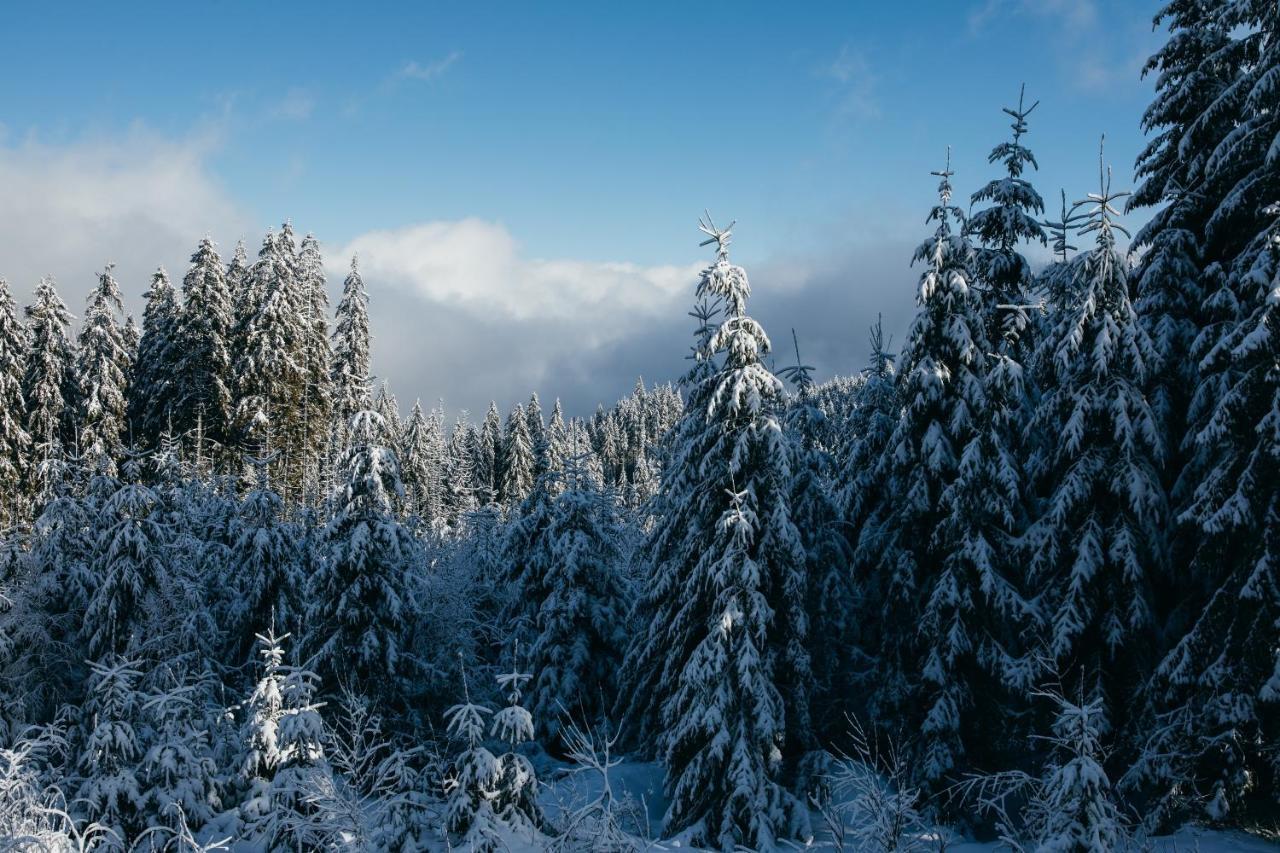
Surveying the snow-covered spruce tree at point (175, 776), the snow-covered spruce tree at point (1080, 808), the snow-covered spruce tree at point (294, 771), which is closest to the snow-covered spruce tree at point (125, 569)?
the snow-covered spruce tree at point (175, 776)

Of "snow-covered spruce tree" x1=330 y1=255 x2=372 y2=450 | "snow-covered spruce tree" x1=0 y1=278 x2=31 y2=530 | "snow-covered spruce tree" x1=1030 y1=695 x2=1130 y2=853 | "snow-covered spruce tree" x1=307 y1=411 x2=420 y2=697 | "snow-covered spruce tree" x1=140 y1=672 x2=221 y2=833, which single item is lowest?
"snow-covered spruce tree" x1=140 y1=672 x2=221 y2=833

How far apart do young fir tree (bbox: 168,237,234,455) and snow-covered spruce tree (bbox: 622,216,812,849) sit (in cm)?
3150

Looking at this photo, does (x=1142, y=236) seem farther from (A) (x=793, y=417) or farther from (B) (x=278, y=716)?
(B) (x=278, y=716)

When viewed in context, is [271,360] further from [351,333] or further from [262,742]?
[262,742]

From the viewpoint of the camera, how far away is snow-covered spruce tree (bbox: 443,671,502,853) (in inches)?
443

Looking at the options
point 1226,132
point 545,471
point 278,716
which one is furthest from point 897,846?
point 545,471

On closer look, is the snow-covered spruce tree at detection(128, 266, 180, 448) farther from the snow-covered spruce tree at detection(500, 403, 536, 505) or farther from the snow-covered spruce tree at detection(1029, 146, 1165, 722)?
the snow-covered spruce tree at detection(1029, 146, 1165, 722)

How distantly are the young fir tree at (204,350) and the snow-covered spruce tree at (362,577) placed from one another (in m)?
23.9

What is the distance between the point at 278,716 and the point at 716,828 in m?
9.22

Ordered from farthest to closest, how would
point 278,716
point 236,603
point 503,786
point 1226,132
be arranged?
point 236,603, point 1226,132, point 278,716, point 503,786

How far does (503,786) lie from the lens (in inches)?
473

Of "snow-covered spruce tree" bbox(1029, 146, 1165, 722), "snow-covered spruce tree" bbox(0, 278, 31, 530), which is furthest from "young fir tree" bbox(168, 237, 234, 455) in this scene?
"snow-covered spruce tree" bbox(1029, 146, 1165, 722)

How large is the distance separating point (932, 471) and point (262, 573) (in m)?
18.7

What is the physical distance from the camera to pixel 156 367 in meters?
40.7
